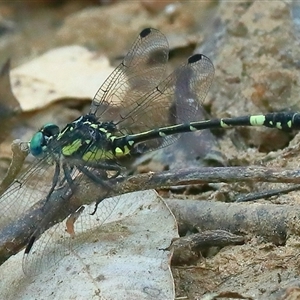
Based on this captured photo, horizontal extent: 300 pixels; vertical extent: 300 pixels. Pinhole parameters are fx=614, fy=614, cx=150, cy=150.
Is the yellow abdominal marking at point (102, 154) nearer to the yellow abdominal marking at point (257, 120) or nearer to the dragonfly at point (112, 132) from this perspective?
the dragonfly at point (112, 132)

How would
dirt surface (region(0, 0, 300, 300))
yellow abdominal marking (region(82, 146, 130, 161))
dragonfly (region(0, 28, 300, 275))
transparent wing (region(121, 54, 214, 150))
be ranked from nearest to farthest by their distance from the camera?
dirt surface (region(0, 0, 300, 300)), dragonfly (region(0, 28, 300, 275)), yellow abdominal marking (region(82, 146, 130, 161)), transparent wing (region(121, 54, 214, 150))

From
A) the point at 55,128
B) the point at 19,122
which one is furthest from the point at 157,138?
the point at 19,122

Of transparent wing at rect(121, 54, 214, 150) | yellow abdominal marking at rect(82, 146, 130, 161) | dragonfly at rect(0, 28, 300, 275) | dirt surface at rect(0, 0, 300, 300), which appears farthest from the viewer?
transparent wing at rect(121, 54, 214, 150)

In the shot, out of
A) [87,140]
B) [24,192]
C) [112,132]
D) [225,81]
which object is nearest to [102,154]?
[87,140]

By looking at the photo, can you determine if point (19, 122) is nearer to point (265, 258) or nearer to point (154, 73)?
point (154, 73)

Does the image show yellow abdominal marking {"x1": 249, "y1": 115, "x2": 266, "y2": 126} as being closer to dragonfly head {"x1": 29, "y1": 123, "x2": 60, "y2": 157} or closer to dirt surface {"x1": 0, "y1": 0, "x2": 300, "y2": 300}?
dirt surface {"x1": 0, "y1": 0, "x2": 300, "y2": 300}

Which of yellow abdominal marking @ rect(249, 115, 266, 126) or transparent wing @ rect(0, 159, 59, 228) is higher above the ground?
transparent wing @ rect(0, 159, 59, 228)

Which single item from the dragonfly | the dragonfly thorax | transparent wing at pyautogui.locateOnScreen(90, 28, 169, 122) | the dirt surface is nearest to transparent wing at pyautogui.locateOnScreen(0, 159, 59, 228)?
the dragonfly
